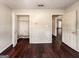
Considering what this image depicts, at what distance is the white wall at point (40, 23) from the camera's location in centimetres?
658

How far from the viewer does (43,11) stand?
659 centimetres

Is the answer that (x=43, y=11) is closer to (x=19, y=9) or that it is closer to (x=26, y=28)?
(x=19, y=9)

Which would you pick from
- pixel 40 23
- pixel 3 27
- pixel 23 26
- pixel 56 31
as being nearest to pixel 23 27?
pixel 23 26

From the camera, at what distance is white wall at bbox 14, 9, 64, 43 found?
21.6ft

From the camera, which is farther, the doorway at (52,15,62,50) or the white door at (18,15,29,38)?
the white door at (18,15,29,38)

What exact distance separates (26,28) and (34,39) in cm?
246

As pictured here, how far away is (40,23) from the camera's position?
668cm

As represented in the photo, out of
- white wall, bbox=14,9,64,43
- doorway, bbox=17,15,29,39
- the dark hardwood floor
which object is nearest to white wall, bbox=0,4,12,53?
the dark hardwood floor

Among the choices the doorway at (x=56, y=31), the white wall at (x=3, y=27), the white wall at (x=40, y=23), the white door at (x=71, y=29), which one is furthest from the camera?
the doorway at (x=56, y=31)

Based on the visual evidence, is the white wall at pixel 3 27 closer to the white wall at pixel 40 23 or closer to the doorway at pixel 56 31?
the white wall at pixel 40 23

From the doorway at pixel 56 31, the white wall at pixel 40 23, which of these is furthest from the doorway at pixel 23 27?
the doorway at pixel 56 31

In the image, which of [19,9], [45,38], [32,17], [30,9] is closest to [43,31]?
[45,38]

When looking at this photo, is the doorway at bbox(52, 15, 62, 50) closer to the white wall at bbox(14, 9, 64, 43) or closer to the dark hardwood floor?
the white wall at bbox(14, 9, 64, 43)

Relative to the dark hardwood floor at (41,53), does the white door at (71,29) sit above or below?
above
